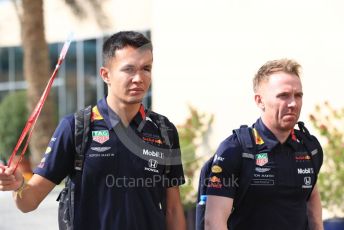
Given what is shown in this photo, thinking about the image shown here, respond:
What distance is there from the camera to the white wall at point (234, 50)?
399 inches

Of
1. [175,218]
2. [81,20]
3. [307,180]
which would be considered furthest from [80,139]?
[81,20]

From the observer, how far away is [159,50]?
12875mm

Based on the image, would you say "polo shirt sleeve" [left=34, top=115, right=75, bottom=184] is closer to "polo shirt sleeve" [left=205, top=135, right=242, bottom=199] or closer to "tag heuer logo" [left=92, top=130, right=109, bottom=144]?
"tag heuer logo" [left=92, top=130, right=109, bottom=144]

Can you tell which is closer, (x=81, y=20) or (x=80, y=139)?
(x=80, y=139)

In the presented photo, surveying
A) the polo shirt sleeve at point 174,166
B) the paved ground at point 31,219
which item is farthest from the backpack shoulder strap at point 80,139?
the paved ground at point 31,219

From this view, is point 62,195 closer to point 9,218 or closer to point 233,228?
point 233,228

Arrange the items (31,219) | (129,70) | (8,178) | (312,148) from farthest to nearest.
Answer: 1. (31,219)
2. (312,148)
3. (129,70)
4. (8,178)

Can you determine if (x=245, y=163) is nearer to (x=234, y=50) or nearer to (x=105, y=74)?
(x=105, y=74)

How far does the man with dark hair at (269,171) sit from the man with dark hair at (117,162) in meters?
0.31

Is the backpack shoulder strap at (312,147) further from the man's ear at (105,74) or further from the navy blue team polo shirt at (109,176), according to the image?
the man's ear at (105,74)

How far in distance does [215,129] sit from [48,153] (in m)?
8.17

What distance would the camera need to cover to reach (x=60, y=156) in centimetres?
374

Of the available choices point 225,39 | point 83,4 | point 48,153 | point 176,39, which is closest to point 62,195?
point 48,153

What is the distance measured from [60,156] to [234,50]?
7953mm
